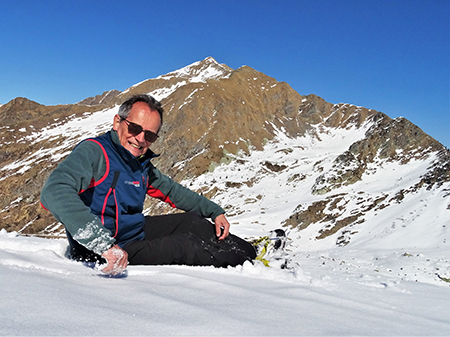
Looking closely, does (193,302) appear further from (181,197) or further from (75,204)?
(181,197)

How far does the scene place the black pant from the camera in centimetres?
298

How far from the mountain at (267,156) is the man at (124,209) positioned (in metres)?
9.56

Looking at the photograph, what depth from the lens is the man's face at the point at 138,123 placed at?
3.04 metres

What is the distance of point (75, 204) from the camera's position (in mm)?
2213

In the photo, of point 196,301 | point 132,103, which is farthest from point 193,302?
point 132,103

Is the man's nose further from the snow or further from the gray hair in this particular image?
the snow

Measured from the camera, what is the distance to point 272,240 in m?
3.95

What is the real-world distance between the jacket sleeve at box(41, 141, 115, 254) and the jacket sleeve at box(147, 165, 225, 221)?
148cm

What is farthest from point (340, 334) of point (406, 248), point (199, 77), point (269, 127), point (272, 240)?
point (199, 77)

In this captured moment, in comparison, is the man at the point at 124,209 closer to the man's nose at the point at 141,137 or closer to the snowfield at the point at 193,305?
the man's nose at the point at 141,137

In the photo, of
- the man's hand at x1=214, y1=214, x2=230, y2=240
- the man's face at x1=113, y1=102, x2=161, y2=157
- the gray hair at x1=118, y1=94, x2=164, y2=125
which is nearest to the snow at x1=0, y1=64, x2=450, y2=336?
the man's hand at x1=214, y1=214, x2=230, y2=240

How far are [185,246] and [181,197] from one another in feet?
3.57

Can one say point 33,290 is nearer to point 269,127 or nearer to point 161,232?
point 161,232

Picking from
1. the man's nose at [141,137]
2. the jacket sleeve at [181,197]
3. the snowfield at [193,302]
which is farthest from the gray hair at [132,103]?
the snowfield at [193,302]
